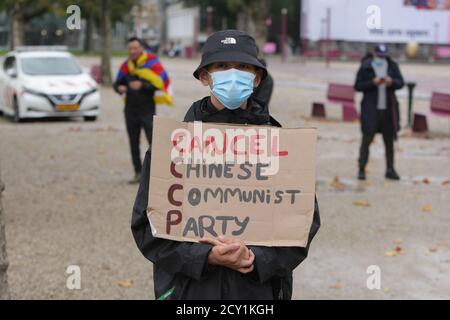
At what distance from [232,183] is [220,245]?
0.74ft

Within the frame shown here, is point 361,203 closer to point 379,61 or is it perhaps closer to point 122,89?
point 379,61

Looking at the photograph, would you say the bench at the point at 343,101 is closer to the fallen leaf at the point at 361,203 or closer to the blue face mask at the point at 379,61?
the blue face mask at the point at 379,61

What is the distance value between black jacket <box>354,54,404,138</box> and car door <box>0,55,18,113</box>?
33.5 ft

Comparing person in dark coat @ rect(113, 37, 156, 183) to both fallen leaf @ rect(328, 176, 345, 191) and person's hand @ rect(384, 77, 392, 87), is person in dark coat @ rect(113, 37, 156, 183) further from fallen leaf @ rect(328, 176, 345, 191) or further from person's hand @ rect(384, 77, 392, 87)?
person's hand @ rect(384, 77, 392, 87)

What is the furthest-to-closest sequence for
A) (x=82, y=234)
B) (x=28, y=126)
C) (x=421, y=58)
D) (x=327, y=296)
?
(x=421, y=58) < (x=28, y=126) < (x=82, y=234) < (x=327, y=296)

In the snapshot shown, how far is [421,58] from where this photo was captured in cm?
6375

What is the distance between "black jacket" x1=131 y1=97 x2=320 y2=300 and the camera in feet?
10.4

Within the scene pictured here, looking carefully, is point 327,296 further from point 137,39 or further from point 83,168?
point 83,168

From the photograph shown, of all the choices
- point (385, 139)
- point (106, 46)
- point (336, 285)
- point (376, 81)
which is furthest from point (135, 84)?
point (106, 46)

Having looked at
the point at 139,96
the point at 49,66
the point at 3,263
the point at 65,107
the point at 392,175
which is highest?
the point at 139,96

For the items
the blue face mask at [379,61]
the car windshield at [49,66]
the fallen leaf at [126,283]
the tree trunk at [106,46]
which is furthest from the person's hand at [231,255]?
the tree trunk at [106,46]

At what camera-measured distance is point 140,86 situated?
35.4 ft
